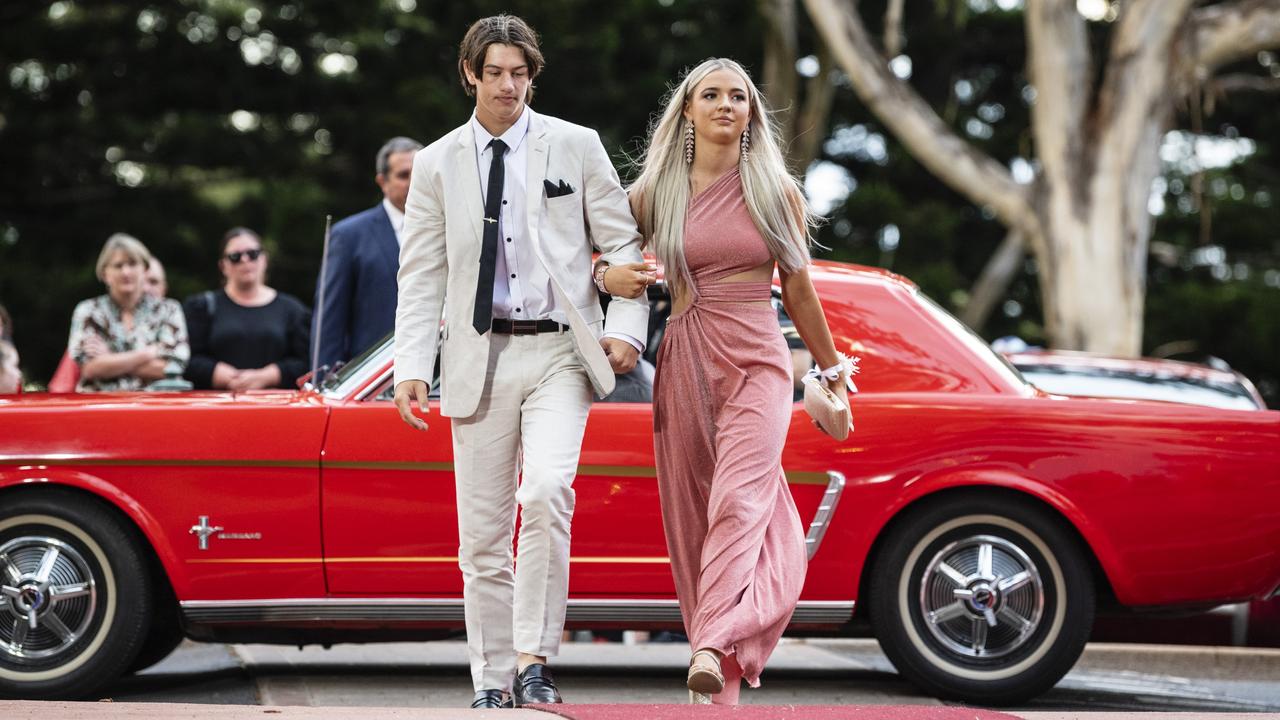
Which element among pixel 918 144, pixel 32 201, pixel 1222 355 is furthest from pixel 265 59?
pixel 1222 355

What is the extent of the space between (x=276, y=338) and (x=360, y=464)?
2.51 m

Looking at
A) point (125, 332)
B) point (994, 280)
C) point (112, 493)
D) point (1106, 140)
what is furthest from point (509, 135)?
point (994, 280)

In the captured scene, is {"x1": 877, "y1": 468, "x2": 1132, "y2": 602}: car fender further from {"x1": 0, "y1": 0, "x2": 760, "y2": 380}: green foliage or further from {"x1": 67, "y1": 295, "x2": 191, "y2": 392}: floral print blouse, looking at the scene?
{"x1": 0, "y1": 0, "x2": 760, "y2": 380}: green foliage

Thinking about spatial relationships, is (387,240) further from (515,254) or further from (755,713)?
(755,713)

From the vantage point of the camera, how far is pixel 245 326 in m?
7.98

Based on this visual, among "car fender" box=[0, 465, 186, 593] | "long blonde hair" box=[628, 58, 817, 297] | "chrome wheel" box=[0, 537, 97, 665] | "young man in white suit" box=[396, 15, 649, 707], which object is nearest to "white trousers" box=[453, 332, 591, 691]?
"young man in white suit" box=[396, 15, 649, 707]

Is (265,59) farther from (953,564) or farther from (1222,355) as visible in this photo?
(953,564)

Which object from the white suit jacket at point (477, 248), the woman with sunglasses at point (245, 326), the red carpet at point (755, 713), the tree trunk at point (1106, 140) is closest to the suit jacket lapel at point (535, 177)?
the white suit jacket at point (477, 248)

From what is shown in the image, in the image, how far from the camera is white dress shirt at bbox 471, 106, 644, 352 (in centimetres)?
471

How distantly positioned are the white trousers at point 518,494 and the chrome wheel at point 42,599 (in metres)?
1.55

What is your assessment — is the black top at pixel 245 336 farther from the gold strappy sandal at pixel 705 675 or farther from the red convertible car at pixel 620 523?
the gold strappy sandal at pixel 705 675

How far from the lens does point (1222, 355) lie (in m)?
18.7

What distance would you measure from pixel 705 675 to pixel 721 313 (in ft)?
3.38

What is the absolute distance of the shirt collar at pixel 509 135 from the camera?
475cm
